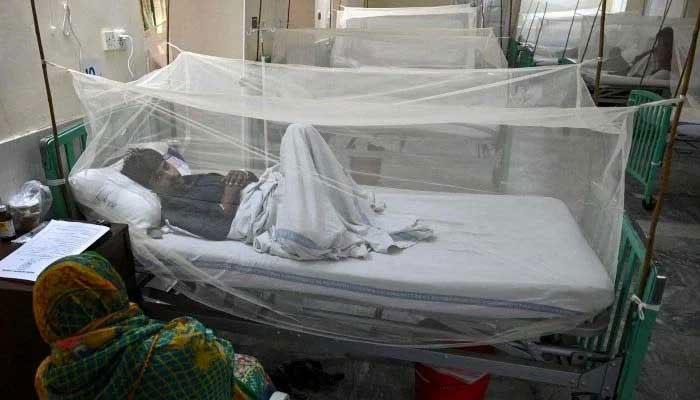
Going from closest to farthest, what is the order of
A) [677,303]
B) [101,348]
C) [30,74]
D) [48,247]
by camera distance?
[101,348] → [48,247] → [30,74] → [677,303]

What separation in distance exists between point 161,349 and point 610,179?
1378mm

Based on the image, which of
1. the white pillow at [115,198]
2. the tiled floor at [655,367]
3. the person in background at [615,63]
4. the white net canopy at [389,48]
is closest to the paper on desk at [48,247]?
the white pillow at [115,198]

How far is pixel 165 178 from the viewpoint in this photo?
181 cm

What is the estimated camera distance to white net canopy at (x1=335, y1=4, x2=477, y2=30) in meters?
5.23

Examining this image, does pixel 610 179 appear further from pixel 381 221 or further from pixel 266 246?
pixel 266 246

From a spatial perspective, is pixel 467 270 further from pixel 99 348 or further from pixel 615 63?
pixel 615 63

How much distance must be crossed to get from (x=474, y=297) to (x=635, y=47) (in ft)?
16.5

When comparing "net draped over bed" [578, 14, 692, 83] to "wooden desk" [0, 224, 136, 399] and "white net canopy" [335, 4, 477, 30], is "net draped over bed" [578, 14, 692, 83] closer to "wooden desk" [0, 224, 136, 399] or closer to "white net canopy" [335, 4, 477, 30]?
"white net canopy" [335, 4, 477, 30]

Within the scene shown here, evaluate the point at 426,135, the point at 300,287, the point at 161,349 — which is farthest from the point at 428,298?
the point at 161,349

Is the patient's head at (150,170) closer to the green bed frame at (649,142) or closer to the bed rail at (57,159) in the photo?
the bed rail at (57,159)

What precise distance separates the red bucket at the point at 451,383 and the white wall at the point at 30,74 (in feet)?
4.94

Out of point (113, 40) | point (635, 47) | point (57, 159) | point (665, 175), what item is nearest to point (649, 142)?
point (635, 47)

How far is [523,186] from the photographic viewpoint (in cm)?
188

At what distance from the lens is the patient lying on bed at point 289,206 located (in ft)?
5.10
